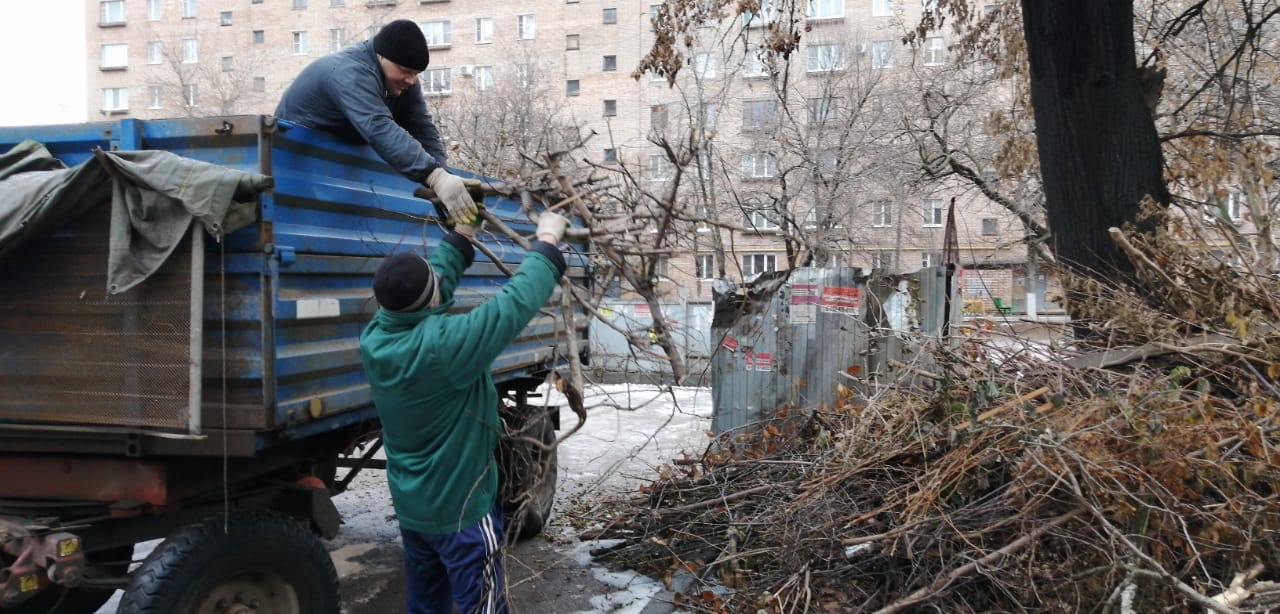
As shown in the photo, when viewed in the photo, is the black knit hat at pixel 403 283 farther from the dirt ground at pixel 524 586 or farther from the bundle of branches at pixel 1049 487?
the bundle of branches at pixel 1049 487

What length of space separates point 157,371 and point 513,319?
1.41m

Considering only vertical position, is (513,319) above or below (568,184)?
below

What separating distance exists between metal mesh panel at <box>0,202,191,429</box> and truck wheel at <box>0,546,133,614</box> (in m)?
0.57

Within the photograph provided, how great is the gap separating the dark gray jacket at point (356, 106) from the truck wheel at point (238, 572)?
163cm

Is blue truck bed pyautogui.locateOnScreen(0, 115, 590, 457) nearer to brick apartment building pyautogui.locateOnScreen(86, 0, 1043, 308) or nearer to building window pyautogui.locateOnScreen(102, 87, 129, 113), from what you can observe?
brick apartment building pyautogui.locateOnScreen(86, 0, 1043, 308)

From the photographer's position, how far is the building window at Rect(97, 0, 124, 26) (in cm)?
4347

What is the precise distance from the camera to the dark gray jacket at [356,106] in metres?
3.74

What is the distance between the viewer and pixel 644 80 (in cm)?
3269

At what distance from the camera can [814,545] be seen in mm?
4039

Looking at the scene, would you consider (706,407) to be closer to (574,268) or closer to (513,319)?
(574,268)

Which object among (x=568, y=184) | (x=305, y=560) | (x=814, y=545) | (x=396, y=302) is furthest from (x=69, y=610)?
(x=814, y=545)

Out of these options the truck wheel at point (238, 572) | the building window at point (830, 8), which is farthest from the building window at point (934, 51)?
the truck wheel at point (238, 572)

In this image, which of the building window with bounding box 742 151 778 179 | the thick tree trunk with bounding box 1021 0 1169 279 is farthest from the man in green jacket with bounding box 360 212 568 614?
the building window with bounding box 742 151 778 179

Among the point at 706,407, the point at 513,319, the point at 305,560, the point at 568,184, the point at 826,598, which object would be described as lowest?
the point at 706,407
